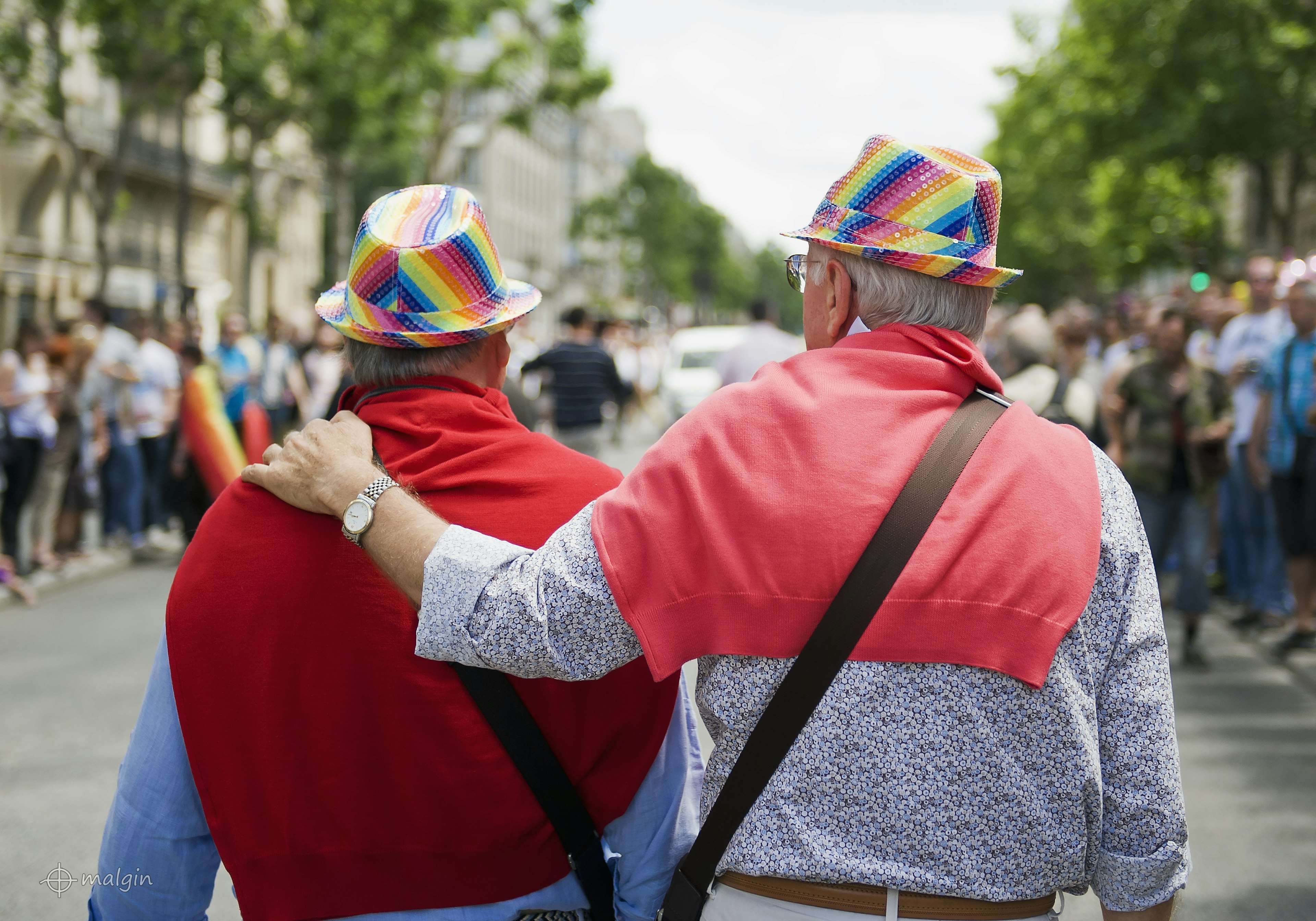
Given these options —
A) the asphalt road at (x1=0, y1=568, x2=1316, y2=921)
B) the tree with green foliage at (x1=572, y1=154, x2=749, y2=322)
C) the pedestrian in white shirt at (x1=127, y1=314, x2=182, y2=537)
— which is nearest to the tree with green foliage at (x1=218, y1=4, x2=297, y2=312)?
the pedestrian in white shirt at (x1=127, y1=314, x2=182, y2=537)

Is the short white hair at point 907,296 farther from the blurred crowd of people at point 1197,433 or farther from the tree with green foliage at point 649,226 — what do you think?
the tree with green foliage at point 649,226

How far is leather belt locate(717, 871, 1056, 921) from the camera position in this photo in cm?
171

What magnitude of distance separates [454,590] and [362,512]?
22cm

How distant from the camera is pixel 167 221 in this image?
1596 inches

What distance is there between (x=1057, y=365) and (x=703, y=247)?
85.2 meters

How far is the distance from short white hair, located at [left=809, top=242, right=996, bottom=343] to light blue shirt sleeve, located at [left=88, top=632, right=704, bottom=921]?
73 centimetres

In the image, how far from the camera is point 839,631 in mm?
1649

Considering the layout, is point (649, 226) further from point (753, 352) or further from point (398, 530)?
point (398, 530)

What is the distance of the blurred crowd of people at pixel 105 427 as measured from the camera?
32.9 ft

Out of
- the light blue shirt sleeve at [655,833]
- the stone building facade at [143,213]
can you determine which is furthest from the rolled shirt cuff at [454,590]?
the stone building facade at [143,213]

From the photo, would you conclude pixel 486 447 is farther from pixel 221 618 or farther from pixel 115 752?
pixel 115 752

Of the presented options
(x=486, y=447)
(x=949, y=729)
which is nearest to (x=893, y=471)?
(x=949, y=729)

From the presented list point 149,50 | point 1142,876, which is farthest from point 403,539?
point 149,50

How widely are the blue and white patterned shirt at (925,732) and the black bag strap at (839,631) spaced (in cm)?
2
